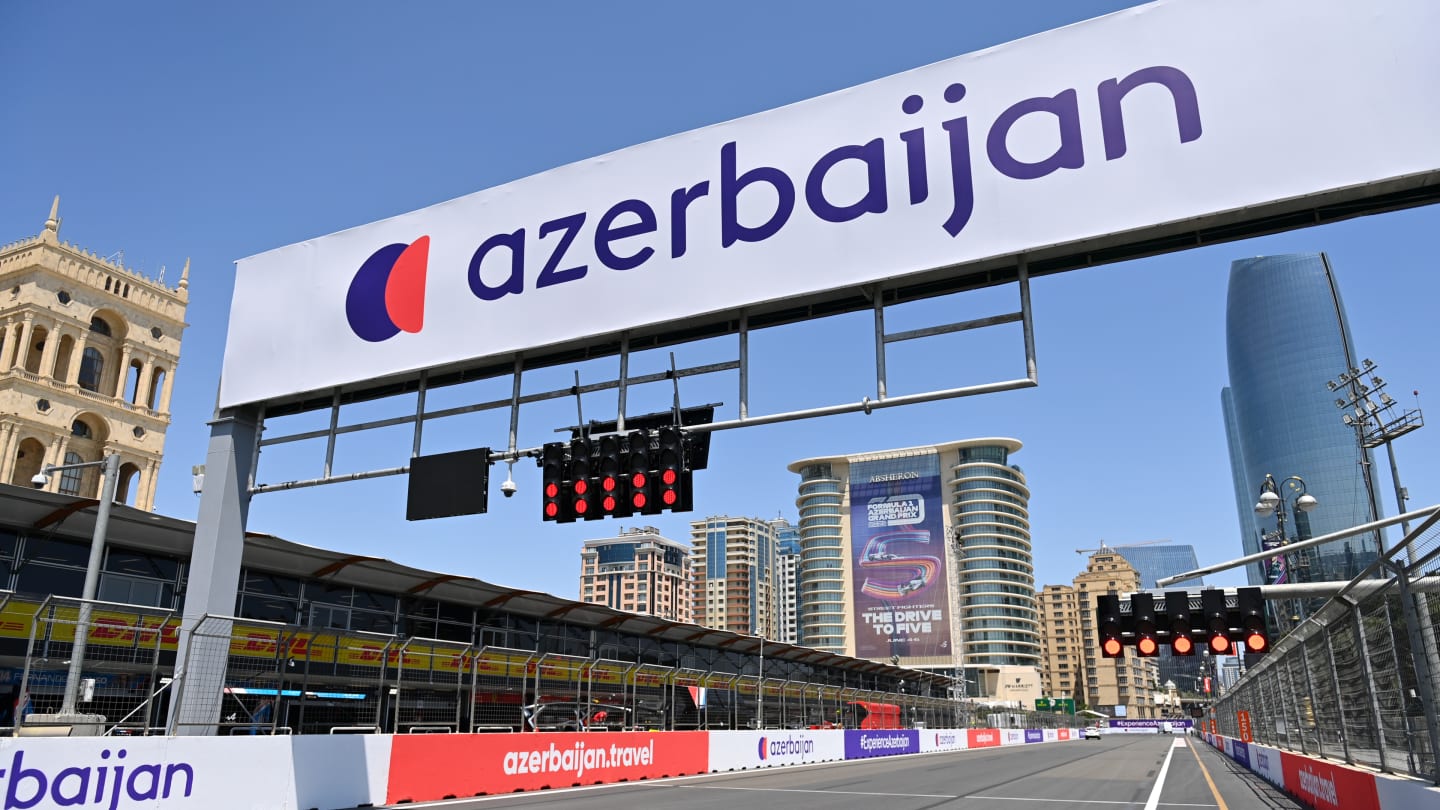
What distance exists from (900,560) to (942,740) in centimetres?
10650

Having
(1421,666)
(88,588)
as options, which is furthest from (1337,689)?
(88,588)

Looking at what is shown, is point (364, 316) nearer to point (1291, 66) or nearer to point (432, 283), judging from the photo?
point (432, 283)

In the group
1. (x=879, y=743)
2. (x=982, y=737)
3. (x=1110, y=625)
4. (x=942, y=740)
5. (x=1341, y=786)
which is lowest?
(x=982, y=737)

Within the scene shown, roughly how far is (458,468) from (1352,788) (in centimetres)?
1146

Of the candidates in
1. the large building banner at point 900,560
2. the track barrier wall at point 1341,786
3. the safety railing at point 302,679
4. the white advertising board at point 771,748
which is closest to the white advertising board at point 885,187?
the safety railing at point 302,679

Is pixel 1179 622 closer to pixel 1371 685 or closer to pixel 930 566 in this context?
pixel 1371 685

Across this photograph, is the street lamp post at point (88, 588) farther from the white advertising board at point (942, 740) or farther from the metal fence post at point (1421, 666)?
the white advertising board at point (942, 740)

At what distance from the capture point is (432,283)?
12461 millimetres

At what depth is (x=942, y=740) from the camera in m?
49.5

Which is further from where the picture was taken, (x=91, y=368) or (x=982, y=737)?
(x=91, y=368)

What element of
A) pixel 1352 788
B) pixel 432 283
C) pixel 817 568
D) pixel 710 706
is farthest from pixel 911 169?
pixel 817 568

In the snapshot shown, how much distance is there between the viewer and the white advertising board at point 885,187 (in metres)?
8.20

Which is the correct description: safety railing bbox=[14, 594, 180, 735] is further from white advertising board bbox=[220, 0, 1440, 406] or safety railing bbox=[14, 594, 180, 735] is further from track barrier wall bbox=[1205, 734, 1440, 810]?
track barrier wall bbox=[1205, 734, 1440, 810]

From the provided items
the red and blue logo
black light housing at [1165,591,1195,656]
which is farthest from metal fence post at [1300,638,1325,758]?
the red and blue logo
